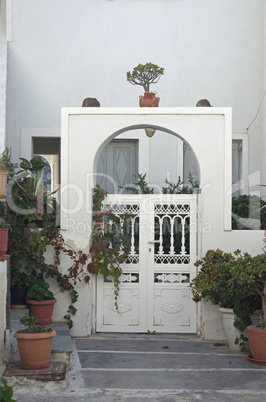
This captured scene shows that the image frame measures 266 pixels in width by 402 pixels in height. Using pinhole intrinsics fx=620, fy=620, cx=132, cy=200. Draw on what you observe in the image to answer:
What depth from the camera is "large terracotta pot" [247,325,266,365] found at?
23.9ft

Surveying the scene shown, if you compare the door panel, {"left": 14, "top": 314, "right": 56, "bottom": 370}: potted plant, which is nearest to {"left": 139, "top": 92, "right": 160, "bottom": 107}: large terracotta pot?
the door panel

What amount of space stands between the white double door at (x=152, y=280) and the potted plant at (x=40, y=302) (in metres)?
0.74

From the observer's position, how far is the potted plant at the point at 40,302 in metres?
8.30

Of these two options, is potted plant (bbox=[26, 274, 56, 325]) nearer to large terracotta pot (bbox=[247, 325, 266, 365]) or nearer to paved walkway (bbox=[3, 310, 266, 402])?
paved walkway (bbox=[3, 310, 266, 402])

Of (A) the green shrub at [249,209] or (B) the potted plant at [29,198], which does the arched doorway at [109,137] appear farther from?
(A) the green shrub at [249,209]

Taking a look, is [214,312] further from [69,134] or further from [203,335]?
[69,134]

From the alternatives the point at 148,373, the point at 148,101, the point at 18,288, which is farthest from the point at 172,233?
the point at 148,373

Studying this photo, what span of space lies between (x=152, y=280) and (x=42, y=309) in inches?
62.4

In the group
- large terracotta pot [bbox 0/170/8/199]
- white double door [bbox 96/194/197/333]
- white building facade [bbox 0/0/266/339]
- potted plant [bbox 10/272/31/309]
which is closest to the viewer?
large terracotta pot [bbox 0/170/8/199]

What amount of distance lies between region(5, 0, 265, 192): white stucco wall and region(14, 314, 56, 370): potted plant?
17.6 feet

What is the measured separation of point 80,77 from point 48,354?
5.98 m

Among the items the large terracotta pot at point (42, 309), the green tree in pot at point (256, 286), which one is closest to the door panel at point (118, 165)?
the large terracotta pot at point (42, 309)

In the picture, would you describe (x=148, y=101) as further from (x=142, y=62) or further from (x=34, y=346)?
(x=34, y=346)

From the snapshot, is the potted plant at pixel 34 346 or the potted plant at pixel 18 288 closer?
the potted plant at pixel 34 346
